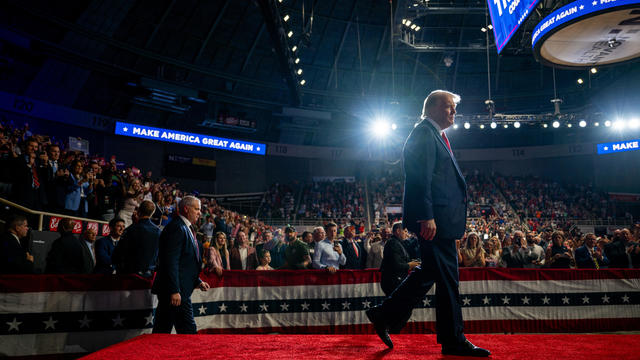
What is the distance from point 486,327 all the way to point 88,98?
754 inches

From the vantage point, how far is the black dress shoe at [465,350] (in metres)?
2.46

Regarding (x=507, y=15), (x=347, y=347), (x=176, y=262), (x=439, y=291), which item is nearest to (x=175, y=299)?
(x=176, y=262)

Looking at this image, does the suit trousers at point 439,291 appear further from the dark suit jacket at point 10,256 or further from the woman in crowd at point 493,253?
the woman in crowd at point 493,253

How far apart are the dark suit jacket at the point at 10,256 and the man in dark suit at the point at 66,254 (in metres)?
0.34

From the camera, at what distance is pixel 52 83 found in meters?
16.7

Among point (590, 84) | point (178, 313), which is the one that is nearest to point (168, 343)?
point (178, 313)

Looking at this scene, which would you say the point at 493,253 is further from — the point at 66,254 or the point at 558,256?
the point at 66,254

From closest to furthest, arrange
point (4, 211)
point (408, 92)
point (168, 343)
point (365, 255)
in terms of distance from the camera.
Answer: point (168, 343)
point (4, 211)
point (365, 255)
point (408, 92)

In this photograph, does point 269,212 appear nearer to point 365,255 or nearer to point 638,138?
point 365,255

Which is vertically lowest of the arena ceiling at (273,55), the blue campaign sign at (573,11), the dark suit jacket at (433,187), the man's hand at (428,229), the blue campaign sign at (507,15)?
the man's hand at (428,229)

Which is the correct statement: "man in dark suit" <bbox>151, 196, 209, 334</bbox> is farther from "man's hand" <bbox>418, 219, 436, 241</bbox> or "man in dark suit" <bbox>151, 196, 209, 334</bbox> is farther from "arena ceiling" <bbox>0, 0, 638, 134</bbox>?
"arena ceiling" <bbox>0, 0, 638, 134</bbox>

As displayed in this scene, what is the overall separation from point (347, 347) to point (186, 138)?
2110 cm

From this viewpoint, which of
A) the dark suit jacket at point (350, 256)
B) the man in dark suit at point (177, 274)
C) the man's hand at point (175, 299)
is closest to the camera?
the man's hand at point (175, 299)

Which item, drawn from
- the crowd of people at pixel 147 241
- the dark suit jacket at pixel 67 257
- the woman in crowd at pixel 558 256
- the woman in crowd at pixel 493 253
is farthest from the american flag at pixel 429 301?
the woman in crowd at pixel 493 253
